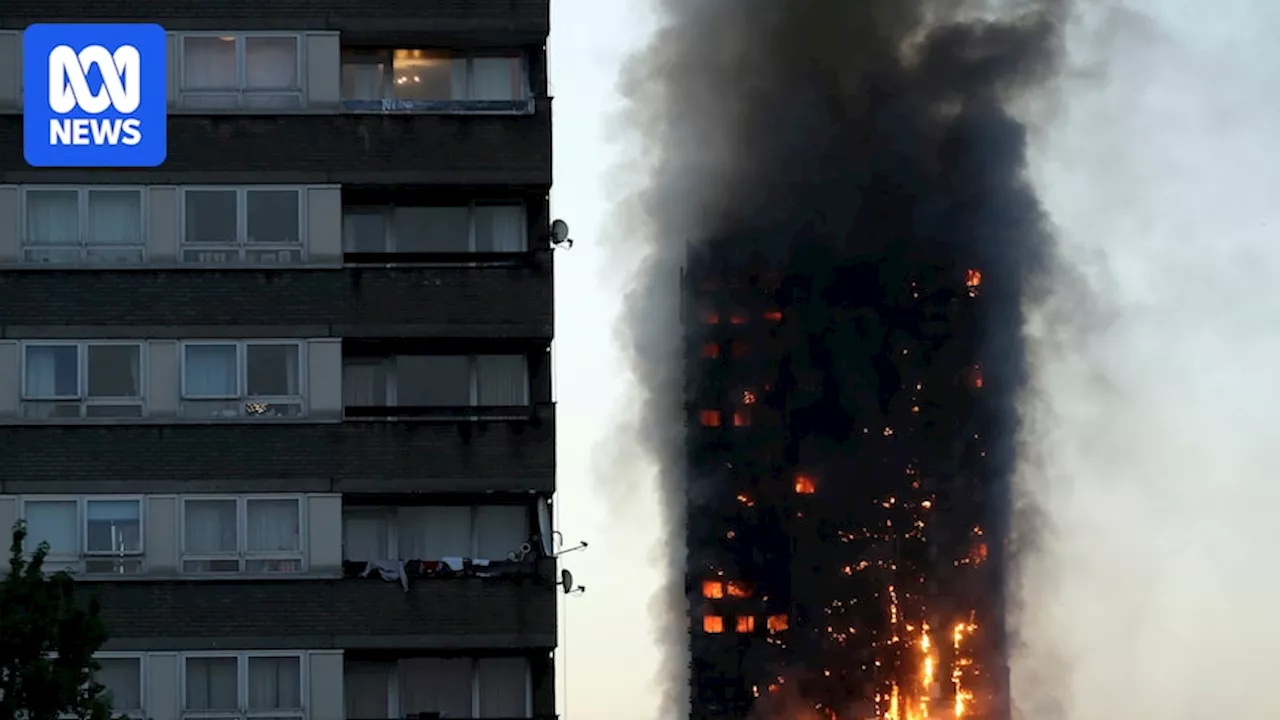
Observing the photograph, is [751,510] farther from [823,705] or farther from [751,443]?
[823,705]

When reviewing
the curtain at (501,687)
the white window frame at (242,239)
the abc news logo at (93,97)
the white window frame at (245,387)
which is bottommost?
the curtain at (501,687)

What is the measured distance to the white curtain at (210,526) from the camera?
153ft

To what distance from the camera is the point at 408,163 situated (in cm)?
4766

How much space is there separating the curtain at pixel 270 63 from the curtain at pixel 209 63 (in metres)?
0.26

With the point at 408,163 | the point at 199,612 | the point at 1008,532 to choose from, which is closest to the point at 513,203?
the point at 408,163

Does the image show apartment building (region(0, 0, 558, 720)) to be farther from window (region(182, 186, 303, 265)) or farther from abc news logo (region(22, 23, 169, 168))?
abc news logo (region(22, 23, 169, 168))

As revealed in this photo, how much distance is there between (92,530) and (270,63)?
8.52 metres

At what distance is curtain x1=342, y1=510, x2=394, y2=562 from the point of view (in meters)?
47.3

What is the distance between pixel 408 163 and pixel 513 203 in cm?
205

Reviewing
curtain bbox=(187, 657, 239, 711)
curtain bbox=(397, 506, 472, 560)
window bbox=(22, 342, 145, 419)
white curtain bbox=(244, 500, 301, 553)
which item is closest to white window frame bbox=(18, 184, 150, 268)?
window bbox=(22, 342, 145, 419)

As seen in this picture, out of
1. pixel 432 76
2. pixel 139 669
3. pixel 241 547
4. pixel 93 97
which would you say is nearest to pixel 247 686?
pixel 139 669

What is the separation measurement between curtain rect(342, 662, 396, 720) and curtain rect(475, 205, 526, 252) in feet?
24.3

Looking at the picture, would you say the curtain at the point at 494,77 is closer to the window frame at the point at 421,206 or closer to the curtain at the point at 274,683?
the window frame at the point at 421,206

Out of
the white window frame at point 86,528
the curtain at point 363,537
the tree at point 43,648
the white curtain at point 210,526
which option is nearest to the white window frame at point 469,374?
the curtain at point 363,537
